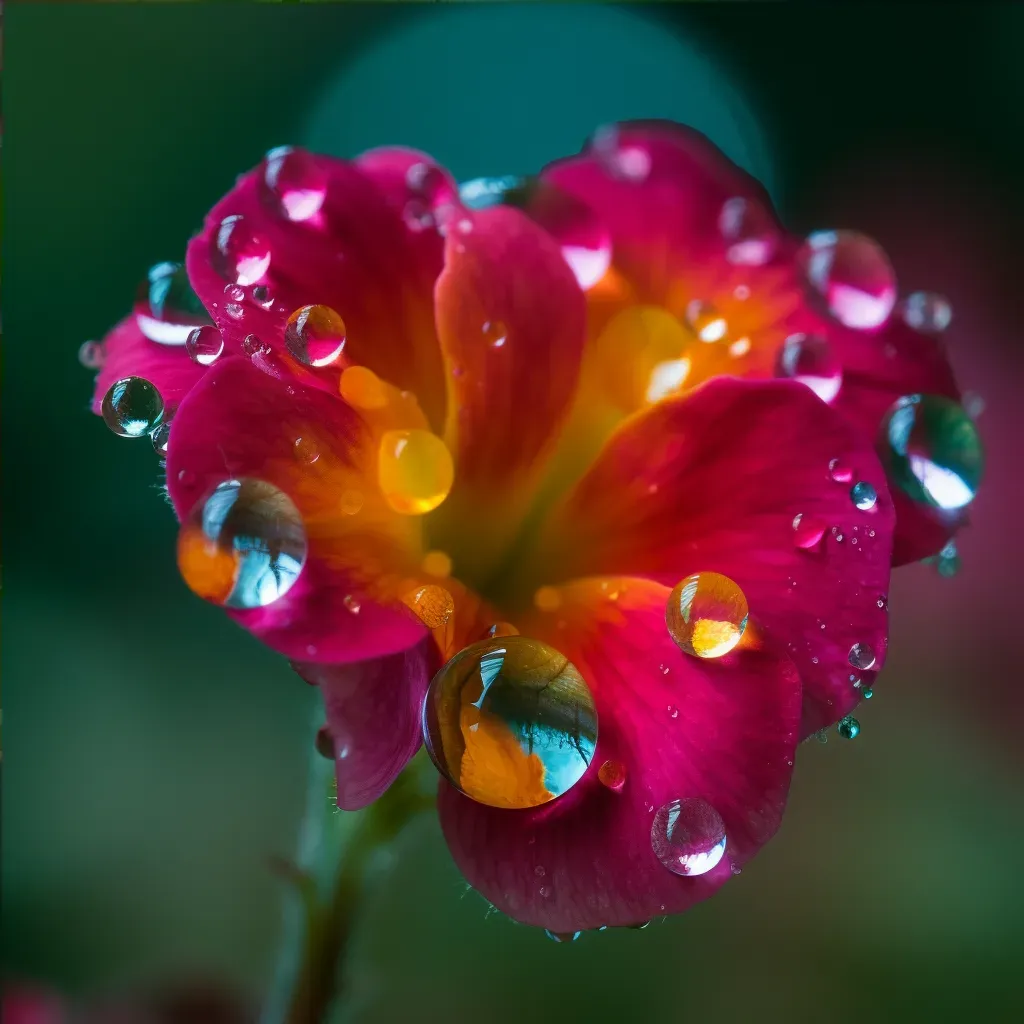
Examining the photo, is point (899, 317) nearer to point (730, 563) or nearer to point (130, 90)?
point (730, 563)

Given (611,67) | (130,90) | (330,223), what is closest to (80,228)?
(130,90)

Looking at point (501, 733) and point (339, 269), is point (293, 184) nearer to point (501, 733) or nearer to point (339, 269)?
point (339, 269)

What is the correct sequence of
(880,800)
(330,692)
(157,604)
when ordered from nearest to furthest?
1. (330,692)
2. (880,800)
3. (157,604)

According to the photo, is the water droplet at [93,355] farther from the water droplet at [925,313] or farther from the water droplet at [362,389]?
the water droplet at [925,313]

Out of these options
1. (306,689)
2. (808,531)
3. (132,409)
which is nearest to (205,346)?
(132,409)

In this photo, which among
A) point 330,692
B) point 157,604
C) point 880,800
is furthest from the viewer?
point 157,604

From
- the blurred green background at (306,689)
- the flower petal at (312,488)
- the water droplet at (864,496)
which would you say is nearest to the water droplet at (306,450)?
the flower petal at (312,488)
